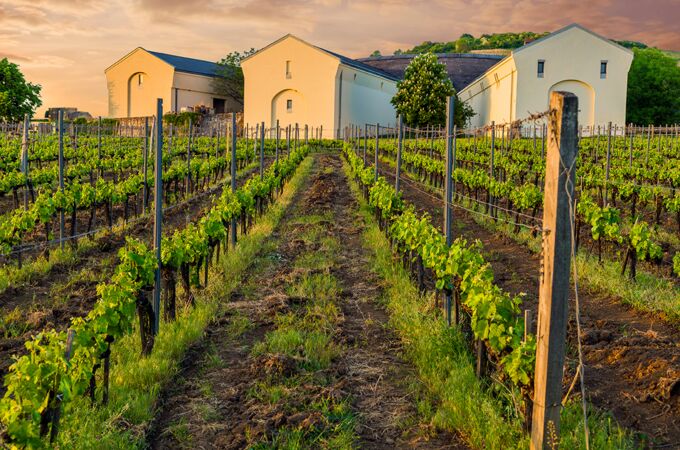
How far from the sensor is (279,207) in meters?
14.6

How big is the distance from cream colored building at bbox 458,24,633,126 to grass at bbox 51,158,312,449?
38.4m

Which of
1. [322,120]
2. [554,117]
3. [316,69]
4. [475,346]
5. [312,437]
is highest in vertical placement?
[316,69]

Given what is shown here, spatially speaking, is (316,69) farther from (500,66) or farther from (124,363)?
(124,363)

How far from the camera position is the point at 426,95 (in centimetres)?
4781

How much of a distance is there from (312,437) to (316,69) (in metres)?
44.3

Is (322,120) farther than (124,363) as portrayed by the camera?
Yes

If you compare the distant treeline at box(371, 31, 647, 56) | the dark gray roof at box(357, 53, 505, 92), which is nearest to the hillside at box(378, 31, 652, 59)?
the distant treeline at box(371, 31, 647, 56)

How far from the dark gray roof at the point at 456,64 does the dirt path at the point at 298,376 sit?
60500mm

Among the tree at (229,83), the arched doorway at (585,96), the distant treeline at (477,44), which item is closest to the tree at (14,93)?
the tree at (229,83)

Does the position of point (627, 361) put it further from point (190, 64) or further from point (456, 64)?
point (456, 64)

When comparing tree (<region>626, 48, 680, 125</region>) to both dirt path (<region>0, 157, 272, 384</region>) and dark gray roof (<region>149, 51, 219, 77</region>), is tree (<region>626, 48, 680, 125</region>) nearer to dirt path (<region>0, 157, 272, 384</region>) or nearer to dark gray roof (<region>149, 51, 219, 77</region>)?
dark gray roof (<region>149, 51, 219, 77</region>)

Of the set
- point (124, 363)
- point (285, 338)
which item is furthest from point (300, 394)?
point (124, 363)

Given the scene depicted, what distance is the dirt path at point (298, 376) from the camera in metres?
4.47

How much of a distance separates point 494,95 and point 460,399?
46138 mm
